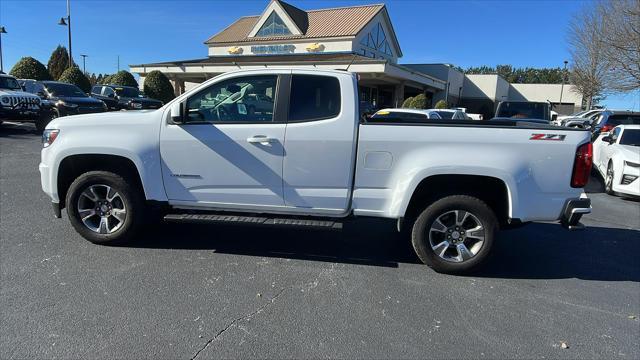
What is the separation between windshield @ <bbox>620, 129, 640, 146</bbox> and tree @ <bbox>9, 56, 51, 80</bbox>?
2792 centimetres

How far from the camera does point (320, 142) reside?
13.9 ft

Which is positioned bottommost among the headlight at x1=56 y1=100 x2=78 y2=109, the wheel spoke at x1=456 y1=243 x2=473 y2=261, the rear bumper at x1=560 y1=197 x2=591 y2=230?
the wheel spoke at x1=456 y1=243 x2=473 y2=261

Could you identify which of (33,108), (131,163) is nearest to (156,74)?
(33,108)

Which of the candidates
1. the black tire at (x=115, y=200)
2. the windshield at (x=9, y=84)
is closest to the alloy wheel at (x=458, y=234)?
the black tire at (x=115, y=200)

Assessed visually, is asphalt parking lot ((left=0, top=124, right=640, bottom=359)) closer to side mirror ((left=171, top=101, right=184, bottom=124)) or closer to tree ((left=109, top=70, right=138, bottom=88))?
side mirror ((left=171, top=101, right=184, bottom=124))

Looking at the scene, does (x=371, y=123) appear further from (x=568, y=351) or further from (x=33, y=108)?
(x=33, y=108)

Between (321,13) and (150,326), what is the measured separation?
40609 mm

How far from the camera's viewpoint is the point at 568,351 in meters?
3.10

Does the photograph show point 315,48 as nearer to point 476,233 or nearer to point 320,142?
point 320,142

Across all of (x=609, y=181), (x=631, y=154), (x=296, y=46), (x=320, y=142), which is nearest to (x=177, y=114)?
(x=320, y=142)

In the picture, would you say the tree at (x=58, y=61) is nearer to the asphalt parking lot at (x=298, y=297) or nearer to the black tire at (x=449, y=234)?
the asphalt parking lot at (x=298, y=297)

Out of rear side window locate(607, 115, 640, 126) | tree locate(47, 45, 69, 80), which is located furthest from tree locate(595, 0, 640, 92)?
tree locate(47, 45, 69, 80)

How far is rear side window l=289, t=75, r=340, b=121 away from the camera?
434 centimetres

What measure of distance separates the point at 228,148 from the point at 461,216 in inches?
97.0
